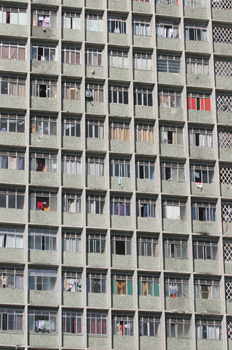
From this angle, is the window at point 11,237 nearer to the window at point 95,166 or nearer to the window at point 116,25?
the window at point 95,166

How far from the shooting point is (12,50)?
58.6m

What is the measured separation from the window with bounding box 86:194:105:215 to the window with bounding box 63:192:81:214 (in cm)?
61

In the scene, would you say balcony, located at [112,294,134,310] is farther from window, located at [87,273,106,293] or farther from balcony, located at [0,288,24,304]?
balcony, located at [0,288,24,304]

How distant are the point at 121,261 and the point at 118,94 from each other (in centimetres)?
1192

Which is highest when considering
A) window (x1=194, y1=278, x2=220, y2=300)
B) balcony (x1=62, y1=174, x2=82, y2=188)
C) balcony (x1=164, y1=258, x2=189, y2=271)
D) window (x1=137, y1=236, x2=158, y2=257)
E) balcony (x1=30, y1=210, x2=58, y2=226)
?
balcony (x1=62, y1=174, x2=82, y2=188)

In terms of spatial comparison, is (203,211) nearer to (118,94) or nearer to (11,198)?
(118,94)

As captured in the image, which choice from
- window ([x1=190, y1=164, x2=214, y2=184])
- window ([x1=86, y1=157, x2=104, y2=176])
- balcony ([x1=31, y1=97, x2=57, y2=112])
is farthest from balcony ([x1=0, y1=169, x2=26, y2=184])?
window ([x1=190, y1=164, x2=214, y2=184])

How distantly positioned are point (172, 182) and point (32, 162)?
31.6 feet

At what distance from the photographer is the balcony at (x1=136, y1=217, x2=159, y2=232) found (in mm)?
56156

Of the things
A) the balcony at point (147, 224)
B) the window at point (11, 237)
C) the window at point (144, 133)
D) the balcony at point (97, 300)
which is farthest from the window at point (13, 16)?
the balcony at point (97, 300)

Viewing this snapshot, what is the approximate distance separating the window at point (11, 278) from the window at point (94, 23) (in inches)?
719

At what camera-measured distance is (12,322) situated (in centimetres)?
5266

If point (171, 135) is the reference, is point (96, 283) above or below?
below

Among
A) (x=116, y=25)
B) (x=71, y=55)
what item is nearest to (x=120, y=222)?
(x=71, y=55)
